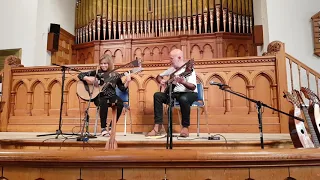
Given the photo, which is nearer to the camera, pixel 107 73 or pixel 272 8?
pixel 107 73

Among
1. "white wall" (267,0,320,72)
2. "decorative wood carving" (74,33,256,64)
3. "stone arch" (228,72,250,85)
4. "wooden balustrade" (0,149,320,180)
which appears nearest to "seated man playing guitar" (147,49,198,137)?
"stone arch" (228,72,250,85)

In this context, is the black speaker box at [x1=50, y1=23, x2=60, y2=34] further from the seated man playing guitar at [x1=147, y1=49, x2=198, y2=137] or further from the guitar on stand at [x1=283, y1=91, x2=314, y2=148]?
the guitar on stand at [x1=283, y1=91, x2=314, y2=148]

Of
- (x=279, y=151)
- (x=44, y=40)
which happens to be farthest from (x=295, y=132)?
(x=44, y=40)

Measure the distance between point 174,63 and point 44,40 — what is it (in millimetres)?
3457

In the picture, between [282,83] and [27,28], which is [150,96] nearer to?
[282,83]

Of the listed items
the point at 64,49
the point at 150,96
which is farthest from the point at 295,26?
→ the point at 64,49

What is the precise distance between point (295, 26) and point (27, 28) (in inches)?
200

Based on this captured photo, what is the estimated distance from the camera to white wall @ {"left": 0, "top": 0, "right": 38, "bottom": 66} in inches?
208

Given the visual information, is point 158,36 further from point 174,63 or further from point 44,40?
point 174,63

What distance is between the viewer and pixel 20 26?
536 cm

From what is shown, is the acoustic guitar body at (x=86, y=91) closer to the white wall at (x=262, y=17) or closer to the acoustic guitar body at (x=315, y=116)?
the acoustic guitar body at (x=315, y=116)

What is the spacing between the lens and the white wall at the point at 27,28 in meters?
5.29

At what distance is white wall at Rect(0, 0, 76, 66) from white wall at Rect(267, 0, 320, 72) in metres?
4.38

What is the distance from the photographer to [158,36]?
6.02 m
